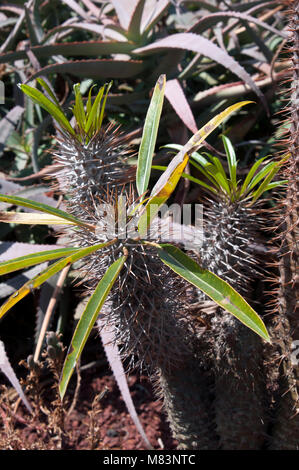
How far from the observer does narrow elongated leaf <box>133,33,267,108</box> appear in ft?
3.85

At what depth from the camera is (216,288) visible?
63 cm

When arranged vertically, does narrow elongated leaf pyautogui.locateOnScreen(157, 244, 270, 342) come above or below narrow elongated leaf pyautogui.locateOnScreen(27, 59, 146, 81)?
below

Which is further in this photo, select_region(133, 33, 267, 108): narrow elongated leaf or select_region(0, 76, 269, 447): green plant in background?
select_region(133, 33, 267, 108): narrow elongated leaf

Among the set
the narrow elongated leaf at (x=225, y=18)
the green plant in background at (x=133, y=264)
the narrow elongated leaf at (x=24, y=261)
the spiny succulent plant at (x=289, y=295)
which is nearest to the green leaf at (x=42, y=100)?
the green plant in background at (x=133, y=264)

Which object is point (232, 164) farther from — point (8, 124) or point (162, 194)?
point (8, 124)

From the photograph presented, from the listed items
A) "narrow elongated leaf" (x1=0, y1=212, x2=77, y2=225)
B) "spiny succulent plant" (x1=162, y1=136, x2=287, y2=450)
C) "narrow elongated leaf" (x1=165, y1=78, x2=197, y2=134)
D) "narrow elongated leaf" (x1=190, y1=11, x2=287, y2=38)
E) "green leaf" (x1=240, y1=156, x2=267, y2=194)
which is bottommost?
"spiny succulent plant" (x1=162, y1=136, x2=287, y2=450)

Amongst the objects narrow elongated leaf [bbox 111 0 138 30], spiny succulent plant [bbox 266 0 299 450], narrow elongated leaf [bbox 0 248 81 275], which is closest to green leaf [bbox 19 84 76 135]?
narrow elongated leaf [bbox 0 248 81 275]

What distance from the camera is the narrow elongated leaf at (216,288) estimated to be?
60 cm

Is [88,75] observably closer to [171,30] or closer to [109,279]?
[171,30]

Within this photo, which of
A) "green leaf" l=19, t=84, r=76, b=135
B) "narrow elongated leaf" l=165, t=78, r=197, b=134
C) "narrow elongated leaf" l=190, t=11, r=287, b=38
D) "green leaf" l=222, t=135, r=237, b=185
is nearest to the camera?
"green leaf" l=19, t=84, r=76, b=135

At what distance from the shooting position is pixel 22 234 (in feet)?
5.23

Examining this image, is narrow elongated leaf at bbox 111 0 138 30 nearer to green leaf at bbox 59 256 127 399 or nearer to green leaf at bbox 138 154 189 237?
green leaf at bbox 138 154 189 237

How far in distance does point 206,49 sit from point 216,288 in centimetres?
82

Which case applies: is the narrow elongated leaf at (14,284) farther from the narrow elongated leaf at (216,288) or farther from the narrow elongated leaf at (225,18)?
the narrow elongated leaf at (225,18)
